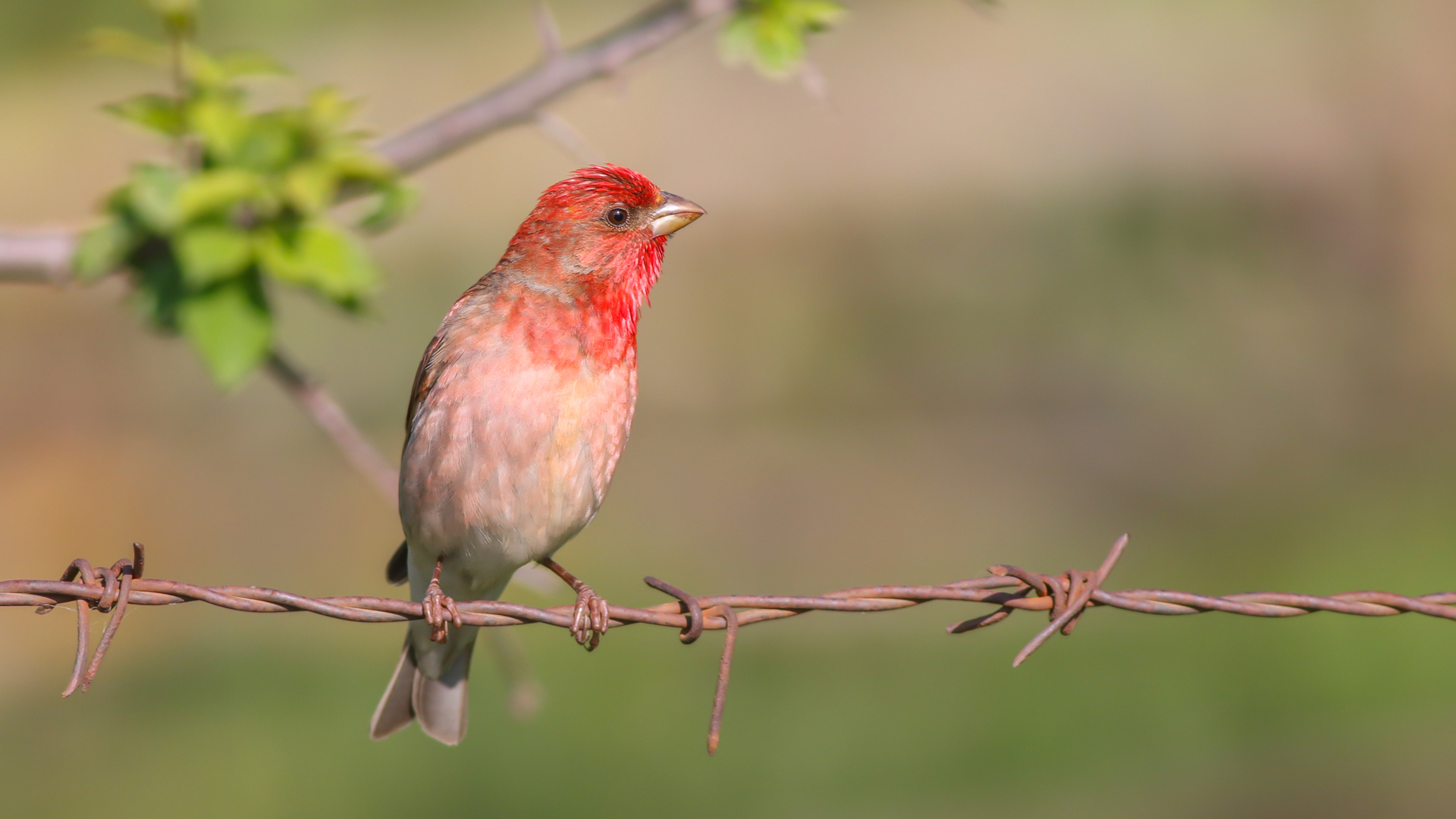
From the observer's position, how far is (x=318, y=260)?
3377 mm

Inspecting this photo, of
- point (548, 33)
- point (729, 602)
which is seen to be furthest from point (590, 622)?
point (548, 33)

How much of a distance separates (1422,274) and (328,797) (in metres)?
10.8

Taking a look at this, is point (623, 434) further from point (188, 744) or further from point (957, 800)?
point (188, 744)

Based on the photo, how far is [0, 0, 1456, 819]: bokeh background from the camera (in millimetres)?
7953

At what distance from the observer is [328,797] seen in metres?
7.60

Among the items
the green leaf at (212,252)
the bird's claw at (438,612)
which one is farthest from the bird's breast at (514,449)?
the green leaf at (212,252)

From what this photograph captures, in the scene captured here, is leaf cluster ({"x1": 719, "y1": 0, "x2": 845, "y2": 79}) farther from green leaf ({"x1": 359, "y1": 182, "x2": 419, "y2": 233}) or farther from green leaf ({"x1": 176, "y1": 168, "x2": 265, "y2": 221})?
green leaf ({"x1": 176, "y1": 168, "x2": 265, "y2": 221})

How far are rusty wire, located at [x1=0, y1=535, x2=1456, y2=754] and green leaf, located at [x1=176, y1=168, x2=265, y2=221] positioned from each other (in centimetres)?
106

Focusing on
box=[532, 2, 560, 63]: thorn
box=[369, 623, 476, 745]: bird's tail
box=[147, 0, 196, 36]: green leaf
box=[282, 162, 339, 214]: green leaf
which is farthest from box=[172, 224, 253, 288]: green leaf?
box=[369, 623, 476, 745]: bird's tail

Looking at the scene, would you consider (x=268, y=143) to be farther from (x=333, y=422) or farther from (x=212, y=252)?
(x=333, y=422)

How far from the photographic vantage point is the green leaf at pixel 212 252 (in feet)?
10.9

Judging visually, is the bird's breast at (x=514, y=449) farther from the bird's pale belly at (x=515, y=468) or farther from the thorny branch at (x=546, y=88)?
the thorny branch at (x=546, y=88)

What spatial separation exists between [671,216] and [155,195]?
57.1 inches

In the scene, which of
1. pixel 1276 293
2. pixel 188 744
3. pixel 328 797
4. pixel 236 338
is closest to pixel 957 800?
pixel 328 797
